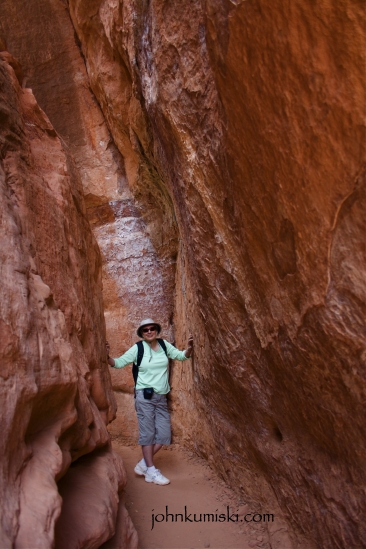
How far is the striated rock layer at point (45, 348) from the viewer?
195 centimetres

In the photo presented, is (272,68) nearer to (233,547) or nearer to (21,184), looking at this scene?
(21,184)

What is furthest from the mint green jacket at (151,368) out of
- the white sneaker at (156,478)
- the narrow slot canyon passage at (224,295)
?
the white sneaker at (156,478)

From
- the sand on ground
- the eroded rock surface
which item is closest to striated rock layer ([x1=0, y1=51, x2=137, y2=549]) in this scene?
the sand on ground

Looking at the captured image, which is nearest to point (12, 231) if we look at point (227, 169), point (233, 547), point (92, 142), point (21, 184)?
point (21, 184)

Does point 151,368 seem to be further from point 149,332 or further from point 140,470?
point 140,470

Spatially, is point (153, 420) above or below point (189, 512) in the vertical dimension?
above

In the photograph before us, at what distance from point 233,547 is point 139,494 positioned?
3.57 feet

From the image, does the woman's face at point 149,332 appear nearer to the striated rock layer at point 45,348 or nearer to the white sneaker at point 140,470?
the striated rock layer at point 45,348

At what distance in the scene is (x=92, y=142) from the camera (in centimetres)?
743

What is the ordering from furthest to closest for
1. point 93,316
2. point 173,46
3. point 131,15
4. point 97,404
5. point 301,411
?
1. point 131,15
2. point 93,316
3. point 97,404
4. point 173,46
5. point 301,411

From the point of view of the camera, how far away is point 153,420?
185 inches

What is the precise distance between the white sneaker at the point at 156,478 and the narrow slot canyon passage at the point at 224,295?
0.33 feet

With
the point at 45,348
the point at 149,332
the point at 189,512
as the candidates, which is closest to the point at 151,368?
the point at 149,332

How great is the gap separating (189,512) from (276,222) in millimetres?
2614
